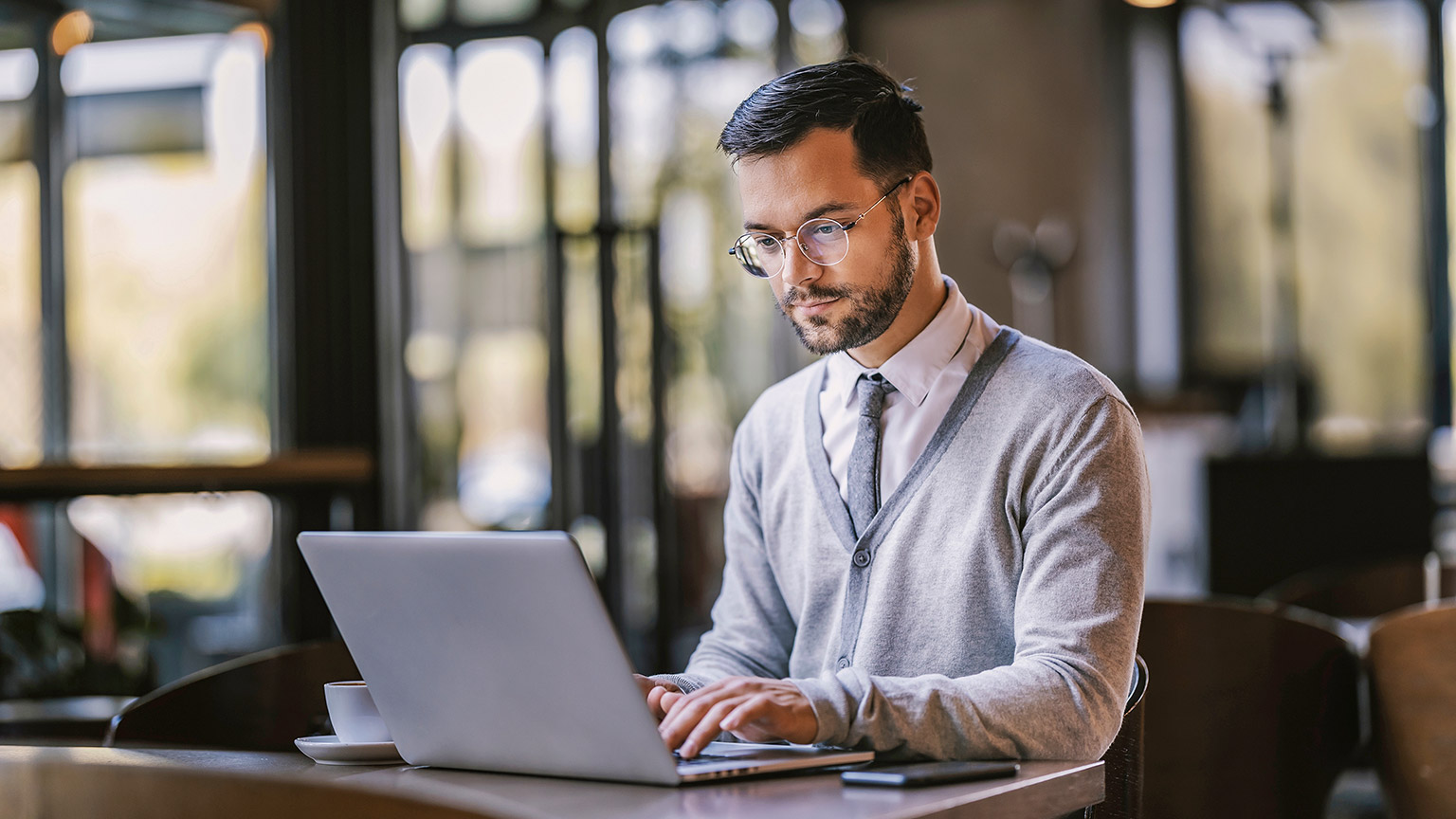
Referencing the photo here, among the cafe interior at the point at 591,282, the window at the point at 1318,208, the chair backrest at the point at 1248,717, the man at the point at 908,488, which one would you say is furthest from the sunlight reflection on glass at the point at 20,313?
the window at the point at 1318,208

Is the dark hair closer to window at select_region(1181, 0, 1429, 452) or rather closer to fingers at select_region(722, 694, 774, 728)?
fingers at select_region(722, 694, 774, 728)

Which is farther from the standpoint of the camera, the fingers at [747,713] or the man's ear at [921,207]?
the man's ear at [921,207]

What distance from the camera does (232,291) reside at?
575 centimetres

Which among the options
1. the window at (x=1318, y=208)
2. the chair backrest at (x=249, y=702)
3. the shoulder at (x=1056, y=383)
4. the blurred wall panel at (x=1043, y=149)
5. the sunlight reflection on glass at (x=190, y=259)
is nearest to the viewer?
the shoulder at (x=1056, y=383)

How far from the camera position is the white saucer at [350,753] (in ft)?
4.35

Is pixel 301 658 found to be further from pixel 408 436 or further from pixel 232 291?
pixel 408 436

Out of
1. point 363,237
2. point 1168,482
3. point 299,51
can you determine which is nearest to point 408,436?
point 363,237

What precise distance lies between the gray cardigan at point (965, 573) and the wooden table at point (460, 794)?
0.08 m

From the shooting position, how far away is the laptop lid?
1.08m

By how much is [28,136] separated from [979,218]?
4153mm

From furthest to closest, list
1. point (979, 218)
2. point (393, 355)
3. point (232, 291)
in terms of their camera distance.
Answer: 1. point (979, 218)
2. point (393, 355)
3. point (232, 291)

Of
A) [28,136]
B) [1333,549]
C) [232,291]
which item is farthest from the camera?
[232,291]

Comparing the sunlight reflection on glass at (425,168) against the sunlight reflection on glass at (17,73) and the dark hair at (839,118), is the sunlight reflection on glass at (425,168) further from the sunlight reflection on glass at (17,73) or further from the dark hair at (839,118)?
the dark hair at (839,118)

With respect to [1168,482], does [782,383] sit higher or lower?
higher
